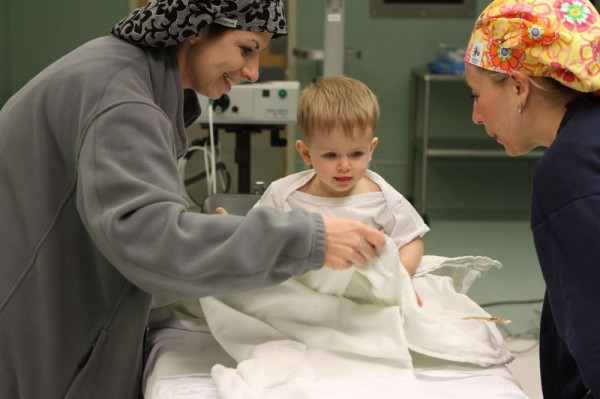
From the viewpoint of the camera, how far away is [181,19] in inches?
57.9

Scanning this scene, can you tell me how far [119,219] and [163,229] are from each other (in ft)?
0.24

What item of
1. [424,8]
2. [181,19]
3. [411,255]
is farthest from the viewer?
[424,8]

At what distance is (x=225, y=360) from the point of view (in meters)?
1.58

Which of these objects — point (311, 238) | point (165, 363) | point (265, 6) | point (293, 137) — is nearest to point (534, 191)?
point (311, 238)

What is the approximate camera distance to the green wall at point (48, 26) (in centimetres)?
583

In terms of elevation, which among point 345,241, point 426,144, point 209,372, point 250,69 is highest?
point 250,69

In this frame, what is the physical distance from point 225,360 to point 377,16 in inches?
179

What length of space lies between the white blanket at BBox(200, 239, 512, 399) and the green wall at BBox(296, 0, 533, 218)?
13.9ft

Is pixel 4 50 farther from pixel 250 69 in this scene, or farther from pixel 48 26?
pixel 250 69

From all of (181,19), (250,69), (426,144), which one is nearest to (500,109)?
(250,69)

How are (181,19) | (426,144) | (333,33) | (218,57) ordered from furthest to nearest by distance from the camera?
(426,144), (333,33), (218,57), (181,19)

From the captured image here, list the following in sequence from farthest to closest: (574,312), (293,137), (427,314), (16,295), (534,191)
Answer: (293,137)
(427,314)
(16,295)
(534,191)
(574,312)

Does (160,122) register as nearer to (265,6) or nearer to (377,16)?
(265,6)

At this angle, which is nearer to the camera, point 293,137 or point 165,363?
point 165,363
